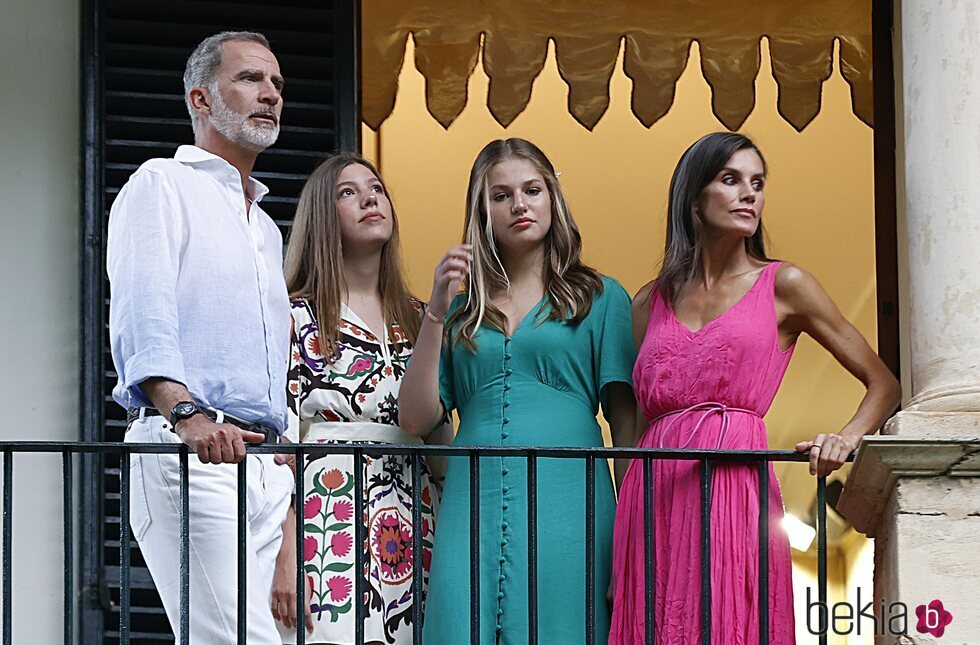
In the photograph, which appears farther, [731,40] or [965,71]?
[731,40]

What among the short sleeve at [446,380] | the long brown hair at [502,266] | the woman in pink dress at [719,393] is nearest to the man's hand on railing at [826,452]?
the woman in pink dress at [719,393]

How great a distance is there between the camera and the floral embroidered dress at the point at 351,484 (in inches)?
225

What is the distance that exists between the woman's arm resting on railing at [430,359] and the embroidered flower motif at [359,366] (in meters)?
0.13

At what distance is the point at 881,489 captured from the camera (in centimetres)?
536

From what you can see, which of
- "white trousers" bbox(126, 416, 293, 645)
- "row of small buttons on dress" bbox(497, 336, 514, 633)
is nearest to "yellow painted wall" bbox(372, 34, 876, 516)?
"row of small buttons on dress" bbox(497, 336, 514, 633)

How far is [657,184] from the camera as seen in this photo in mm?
9945

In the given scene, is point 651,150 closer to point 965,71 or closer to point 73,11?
point 73,11

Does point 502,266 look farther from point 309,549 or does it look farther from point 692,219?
point 309,549

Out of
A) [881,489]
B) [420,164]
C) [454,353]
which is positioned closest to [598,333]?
[454,353]

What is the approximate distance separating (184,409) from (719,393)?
143cm

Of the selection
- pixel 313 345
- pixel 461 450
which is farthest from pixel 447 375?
pixel 461 450

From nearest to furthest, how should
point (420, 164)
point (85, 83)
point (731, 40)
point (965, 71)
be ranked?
point (965, 71), point (85, 83), point (731, 40), point (420, 164)

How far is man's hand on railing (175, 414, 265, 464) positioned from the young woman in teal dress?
0.72 m

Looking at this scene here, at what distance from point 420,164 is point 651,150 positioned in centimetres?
109
